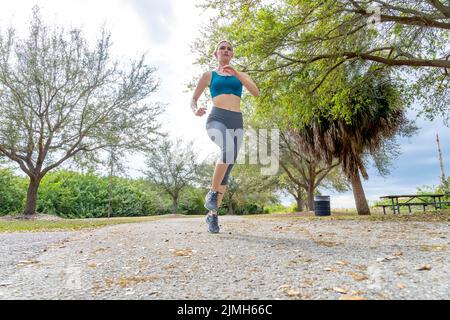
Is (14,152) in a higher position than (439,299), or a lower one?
higher

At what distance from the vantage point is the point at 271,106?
9.66 m

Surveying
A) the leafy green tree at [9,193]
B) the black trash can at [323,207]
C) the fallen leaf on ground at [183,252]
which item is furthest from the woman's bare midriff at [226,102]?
the leafy green tree at [9,193]

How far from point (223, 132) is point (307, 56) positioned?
584 centimetres

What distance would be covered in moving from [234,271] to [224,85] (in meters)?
2.57

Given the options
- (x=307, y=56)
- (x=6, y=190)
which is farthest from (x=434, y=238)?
(x=6, y=190)

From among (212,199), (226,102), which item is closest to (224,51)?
(226,102)

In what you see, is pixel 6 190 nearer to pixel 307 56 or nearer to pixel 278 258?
pixel 307 56

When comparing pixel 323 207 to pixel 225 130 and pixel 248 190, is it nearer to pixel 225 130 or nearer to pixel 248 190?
pixel 225 130

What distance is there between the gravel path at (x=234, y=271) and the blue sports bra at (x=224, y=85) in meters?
1.94

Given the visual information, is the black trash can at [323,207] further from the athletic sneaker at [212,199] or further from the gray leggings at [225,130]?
the gray leggings at [225,130]

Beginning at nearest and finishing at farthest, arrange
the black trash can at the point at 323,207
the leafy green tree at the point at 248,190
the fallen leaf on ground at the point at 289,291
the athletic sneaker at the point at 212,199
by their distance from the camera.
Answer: the fallen leaf on ground at the point at 289,291, the athletic sneaker at the point at 212,199, the black trash can at the point at 323,207, the leafy green tree at the point at 248,190

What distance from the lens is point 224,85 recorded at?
4297 millimetres

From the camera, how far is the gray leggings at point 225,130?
4238 millimetres

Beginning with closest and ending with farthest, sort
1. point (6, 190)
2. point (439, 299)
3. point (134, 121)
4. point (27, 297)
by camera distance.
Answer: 1. point (439, 299)
2. point (27, 297)
3. point (134, 121)
4. point (6, 190)
